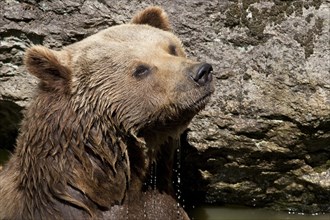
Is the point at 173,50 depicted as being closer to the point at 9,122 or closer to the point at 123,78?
the point at 123,78

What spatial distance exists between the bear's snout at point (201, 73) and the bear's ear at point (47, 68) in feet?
2.96

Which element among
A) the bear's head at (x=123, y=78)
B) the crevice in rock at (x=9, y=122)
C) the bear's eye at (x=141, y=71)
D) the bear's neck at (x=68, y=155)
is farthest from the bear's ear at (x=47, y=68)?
the crevice in rock at (x=9, y=122)

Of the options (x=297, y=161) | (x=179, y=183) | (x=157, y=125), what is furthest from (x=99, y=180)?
(x=297, y=161)

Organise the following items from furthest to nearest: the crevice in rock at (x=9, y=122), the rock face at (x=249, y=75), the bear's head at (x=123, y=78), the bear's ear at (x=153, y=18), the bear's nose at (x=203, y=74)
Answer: the crevice in rock at (x=9, y=122) → the rock face at (x=249, y=75) → the bear's ear at (x=153, y=18) → the bear's head at (x=123, y=78) → the bear's nose at (x=203, y=74)

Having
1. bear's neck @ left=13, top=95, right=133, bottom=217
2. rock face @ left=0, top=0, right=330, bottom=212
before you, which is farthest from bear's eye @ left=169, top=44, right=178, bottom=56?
rock face @ left=0, top=0, right=330, bottom=212

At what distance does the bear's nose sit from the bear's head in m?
0.03

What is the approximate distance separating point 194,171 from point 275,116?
2.76 ft

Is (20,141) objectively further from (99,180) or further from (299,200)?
(299,200)

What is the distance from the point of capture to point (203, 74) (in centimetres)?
544

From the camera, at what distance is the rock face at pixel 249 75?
6754mm

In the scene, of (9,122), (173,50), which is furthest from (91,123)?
(9,122)

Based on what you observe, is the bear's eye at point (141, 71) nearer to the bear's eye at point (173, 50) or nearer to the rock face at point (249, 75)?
the bear's eye at point (173, 50)

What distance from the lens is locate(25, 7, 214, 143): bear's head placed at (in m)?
5.59

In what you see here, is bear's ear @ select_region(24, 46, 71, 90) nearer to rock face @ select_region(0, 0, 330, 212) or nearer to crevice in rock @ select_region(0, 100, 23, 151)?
rock face @ select_region(0, 0, 330, 212)
